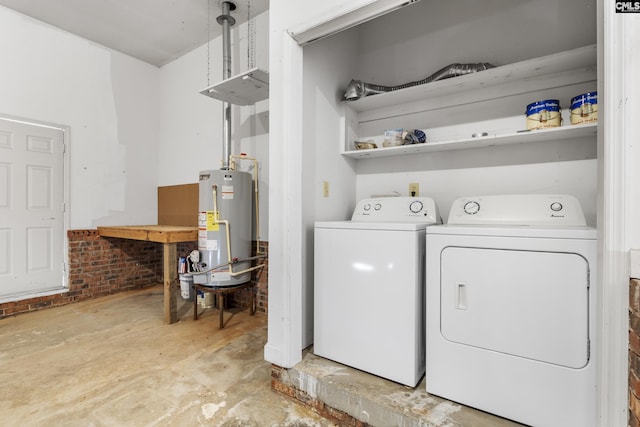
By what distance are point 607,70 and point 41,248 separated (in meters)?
4.76

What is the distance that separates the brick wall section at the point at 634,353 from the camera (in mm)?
921

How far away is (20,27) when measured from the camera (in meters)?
3.18

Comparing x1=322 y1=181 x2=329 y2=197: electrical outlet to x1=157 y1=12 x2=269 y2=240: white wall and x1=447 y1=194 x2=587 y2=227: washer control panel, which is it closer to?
x1=447 y1=194 x2=587 y2=227: washer control panel

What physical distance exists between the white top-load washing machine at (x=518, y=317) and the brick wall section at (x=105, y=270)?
207cm

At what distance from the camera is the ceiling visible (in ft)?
9.96

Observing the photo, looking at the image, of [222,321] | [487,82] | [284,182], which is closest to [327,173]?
[284,182]

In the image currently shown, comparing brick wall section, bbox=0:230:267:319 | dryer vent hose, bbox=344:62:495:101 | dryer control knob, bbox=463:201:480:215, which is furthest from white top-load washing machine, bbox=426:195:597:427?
brick wall section, bbox=0:230:267:319

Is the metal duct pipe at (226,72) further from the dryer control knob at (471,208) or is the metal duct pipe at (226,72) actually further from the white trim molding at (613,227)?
the white trim molding at (613,227)

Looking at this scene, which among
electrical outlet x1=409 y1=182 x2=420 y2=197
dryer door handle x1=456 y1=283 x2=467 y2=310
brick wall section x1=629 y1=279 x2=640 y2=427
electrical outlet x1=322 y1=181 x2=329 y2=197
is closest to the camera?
brick wall section x1=629 y1=279 x2=640 y2=427

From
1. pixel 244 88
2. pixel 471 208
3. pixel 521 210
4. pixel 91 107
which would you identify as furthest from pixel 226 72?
pixel 521 210

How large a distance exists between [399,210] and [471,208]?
0.44 metres

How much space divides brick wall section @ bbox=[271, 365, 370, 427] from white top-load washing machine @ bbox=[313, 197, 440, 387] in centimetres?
25

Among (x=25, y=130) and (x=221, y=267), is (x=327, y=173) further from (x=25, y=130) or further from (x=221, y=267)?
(x=25, y=130)

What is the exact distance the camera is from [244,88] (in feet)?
8.98
